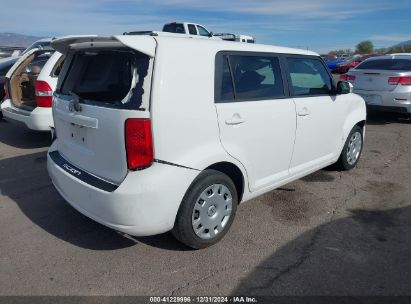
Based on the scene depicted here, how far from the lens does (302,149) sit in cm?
A: 425

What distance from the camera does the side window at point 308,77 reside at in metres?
4.14

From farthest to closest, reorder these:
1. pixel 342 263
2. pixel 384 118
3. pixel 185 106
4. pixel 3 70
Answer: pixel 384 118
pixel 3 70
pixel 342 263
pixel 185 106

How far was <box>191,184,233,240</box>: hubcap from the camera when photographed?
3256 millimetres

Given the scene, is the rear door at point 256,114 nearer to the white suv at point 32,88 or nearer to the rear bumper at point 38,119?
the white suv at point 32,88

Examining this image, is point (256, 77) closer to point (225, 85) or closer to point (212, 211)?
point (225, 85)

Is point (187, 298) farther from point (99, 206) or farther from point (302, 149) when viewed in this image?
point (302, 149)

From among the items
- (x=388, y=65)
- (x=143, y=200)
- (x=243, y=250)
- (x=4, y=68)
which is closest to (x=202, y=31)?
(x=4, y=68)

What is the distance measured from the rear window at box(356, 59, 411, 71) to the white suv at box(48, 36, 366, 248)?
20.2ft

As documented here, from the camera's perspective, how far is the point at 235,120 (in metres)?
3.34

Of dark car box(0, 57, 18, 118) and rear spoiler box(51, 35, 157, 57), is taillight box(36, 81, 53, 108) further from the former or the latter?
dark car box(0, 57, 18, 118)

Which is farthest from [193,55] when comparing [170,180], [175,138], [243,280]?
[243,280]

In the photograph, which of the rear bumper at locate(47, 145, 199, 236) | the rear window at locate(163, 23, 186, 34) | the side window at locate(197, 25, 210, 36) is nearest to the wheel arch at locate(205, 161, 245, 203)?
the rear bumper at locate(47, 145, 199, 236)

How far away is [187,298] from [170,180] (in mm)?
876

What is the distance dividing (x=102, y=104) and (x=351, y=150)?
3.86 meters
